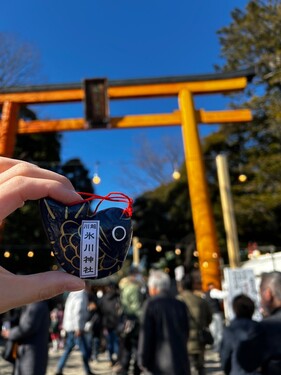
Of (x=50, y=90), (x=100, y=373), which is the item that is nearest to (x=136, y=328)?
(x=100, y=373)

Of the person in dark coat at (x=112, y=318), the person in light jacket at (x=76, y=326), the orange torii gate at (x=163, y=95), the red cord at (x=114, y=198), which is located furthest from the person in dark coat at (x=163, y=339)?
the orange torii gate at (x=163, y=95)

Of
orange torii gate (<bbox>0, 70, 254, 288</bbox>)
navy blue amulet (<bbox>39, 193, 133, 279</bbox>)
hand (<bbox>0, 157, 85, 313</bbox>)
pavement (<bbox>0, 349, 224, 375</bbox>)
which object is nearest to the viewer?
hand (<bbox>0, 157, 85, 313</bbox>)

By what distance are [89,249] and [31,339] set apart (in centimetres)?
251

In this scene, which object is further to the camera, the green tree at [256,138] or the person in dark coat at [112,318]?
the green tree at [256,138]

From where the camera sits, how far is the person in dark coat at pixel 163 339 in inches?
116

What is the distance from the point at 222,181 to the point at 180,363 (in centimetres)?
655

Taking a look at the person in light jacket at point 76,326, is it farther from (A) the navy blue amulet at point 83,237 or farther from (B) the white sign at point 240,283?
(A) the navy blue amulet at point 83,237

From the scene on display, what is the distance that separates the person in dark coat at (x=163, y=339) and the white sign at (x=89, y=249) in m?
2.28

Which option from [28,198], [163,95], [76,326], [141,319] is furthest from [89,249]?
[163,95]

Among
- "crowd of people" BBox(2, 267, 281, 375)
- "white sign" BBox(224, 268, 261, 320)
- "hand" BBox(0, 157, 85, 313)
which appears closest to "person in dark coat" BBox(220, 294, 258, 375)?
"crowd of people" BBox(2, 267, 281, 375)

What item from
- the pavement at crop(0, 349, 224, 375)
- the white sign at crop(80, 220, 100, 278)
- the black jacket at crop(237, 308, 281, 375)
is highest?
the white sign at crop(80, 220, 100, 278)

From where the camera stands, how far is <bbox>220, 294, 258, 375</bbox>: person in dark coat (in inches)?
85.0

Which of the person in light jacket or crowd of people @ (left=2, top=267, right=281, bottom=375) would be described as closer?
crowd of people @ (left=2, top=267, right=281, bottom=375)

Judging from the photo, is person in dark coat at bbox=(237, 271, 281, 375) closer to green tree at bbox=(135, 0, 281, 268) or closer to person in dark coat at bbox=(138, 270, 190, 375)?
person in dark coat at bbox=(138, 270, 190, 375)
